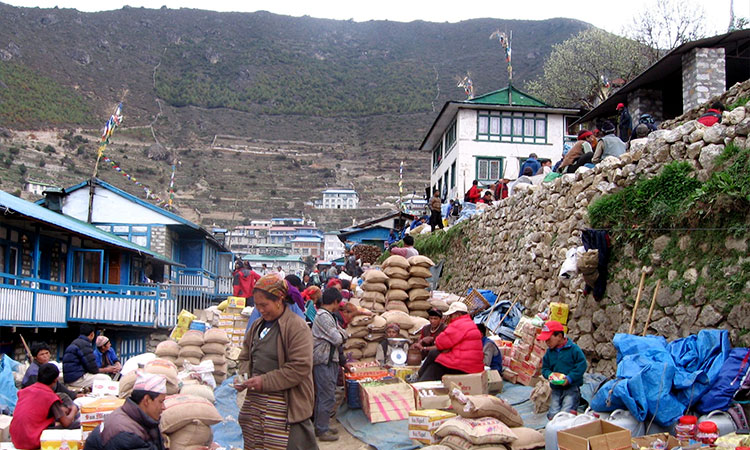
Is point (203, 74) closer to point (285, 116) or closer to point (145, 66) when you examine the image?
point (145, 66)

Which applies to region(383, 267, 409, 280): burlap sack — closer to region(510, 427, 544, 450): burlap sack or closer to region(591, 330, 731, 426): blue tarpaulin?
region(510, 427, 544, 450): burlap sack

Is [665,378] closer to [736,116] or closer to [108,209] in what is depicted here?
[736,116]

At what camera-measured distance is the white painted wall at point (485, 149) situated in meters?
29.1

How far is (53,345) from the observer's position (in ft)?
56.1

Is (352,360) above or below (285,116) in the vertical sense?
below

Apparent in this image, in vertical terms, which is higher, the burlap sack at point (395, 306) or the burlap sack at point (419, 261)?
the burlap sack at point (419, 261)

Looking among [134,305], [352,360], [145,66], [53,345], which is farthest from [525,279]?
[145,66]

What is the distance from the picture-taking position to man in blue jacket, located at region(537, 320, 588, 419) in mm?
6727

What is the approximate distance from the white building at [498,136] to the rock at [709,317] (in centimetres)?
2229

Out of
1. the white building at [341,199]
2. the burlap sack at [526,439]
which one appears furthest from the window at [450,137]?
the white building at [341,199]

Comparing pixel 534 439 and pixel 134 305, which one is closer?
pixel 534 439

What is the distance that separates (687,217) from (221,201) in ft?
224

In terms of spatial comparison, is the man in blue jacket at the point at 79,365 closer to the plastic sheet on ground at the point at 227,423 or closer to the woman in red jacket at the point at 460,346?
the plastic sheet on ground at the point at 227,423

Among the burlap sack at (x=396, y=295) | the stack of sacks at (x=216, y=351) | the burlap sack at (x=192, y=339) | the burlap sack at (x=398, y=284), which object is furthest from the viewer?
the burlap sack at (x=398, y=284)
